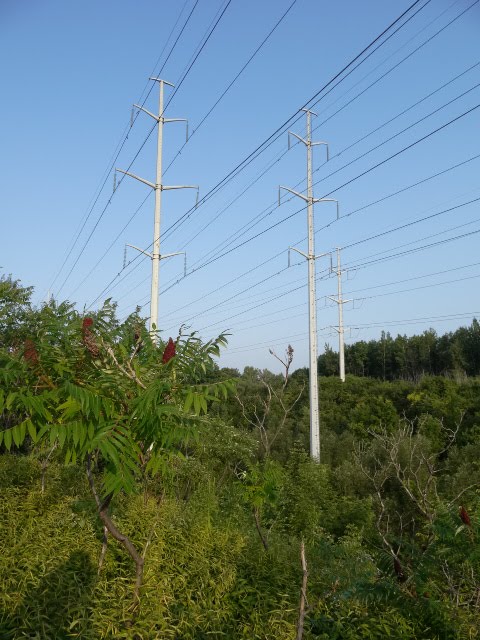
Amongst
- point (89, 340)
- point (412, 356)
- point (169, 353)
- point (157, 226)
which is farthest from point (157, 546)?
point (412, 356)

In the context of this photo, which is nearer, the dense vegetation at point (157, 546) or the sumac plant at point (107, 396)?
the sumac plant at point (107, 396)

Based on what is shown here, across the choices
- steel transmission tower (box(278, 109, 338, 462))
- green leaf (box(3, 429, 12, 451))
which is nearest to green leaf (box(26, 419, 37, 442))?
green leaf (box(3, 429, 12, 451))

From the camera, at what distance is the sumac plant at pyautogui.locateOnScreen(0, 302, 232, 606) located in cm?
394

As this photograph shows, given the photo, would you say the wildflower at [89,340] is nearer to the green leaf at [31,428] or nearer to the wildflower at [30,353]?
the wildflower at [30,353]

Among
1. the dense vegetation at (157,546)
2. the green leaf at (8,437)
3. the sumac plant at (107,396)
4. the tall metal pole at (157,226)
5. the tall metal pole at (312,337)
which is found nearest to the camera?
the sumac plant at (107,396)

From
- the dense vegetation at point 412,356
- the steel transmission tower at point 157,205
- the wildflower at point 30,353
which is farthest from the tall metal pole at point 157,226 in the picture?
the dense vegetation at point 412,356

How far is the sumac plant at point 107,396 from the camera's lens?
155 inches

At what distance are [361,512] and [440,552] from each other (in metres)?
12.3

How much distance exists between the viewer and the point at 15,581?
5.30 metres

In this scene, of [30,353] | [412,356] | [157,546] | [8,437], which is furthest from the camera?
[412,356]

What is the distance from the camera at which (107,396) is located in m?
4.37

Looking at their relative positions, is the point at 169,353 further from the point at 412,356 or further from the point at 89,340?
the point at 412,356

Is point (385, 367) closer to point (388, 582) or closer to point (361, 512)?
point (361, 512)

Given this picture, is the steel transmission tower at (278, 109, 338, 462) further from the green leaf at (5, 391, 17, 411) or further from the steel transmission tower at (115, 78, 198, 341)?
the green leaf at (5, 391, 17, 411)
